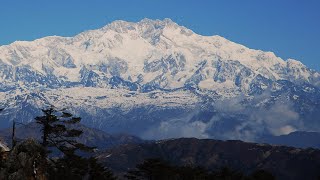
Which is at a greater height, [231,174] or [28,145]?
[28,145]

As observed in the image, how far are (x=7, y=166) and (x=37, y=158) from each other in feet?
8.80

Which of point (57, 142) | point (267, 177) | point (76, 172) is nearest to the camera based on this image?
point (57, 142)

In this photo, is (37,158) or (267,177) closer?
(37,158)

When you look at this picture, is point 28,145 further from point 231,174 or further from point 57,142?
point 231,174

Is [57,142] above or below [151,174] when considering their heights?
above

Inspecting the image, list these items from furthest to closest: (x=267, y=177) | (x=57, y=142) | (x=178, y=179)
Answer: (x=267, y=177) → (x=178, y=179) → (x=57, y=142)

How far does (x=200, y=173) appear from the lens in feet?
444

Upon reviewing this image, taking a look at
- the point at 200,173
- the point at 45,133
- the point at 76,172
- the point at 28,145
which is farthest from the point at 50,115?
the point at 200,173

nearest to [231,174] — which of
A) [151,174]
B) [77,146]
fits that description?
[151,174]

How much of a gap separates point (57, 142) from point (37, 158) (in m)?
6.21

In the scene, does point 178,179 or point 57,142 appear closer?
point 57,142

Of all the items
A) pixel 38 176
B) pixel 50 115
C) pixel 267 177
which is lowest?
pixel 267 177

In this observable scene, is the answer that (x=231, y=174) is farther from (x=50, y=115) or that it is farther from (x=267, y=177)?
(x=50, y=115)

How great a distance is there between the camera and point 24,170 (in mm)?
54969
